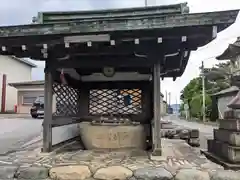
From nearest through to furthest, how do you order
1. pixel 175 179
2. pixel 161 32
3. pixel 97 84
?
pixel 175 179 < pixel 161 32 < pixel 97 84

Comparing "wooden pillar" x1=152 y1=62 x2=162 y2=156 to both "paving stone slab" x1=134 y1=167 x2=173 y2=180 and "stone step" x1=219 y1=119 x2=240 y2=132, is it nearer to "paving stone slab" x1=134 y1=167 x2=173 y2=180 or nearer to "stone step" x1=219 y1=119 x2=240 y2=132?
"paving stone slab" x1=134 y1=167 x2=173 y2=180

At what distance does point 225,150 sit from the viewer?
5.21 meters

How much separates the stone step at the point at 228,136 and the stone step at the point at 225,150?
0.07 metres

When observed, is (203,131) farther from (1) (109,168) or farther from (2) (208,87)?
(2) (208,87)

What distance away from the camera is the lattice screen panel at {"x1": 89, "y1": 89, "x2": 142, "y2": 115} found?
7465mm

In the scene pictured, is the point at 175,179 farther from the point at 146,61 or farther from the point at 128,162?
the point at 146,61

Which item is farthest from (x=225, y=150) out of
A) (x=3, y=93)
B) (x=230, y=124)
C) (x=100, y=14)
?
(x=3, y=93)

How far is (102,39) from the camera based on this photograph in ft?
15.1

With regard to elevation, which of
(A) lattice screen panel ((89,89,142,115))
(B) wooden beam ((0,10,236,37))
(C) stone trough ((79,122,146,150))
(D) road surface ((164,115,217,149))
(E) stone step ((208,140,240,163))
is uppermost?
(B) wooden beam ((0,10,236,37))

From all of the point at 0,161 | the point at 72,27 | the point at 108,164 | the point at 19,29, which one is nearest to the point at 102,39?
the point at 72,27

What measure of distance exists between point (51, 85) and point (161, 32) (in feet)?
7.75

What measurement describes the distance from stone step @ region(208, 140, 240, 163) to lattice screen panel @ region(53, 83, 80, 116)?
133 inches

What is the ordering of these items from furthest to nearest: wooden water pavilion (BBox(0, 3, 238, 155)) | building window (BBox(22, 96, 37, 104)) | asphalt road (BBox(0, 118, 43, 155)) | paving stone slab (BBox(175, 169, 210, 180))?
building window (BBox(22, 96, 37, 104)) → asphalt road (BBox(0, 118, 43, 155)) → wooden water pavilion (BBox(0, 3, 238, 155)) → paving stone slab (BBox(175, 169, 210, 180))

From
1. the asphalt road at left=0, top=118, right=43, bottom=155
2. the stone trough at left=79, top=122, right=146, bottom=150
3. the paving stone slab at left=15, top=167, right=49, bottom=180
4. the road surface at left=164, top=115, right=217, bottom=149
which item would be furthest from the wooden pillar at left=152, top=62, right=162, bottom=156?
the road surface at left=164, top=115, right=217, bottom=149
